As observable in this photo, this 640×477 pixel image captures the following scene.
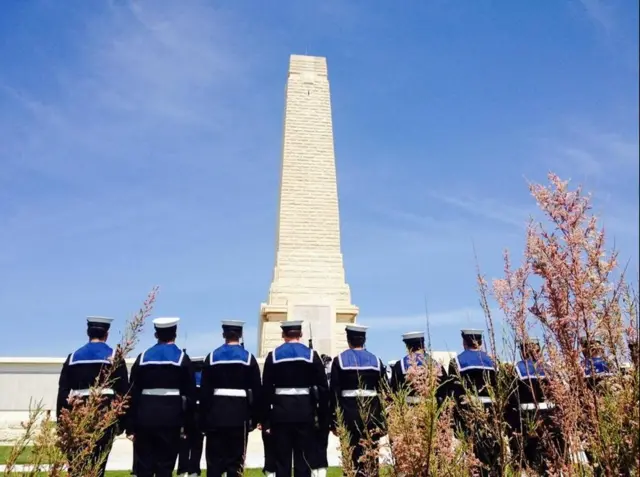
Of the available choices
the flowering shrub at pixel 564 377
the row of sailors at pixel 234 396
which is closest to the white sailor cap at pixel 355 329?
the row of sailors at pixel 234 396

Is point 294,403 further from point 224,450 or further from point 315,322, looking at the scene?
point 315,322

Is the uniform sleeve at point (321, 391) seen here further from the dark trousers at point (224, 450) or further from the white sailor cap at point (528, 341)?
the white sailor cap at point (528, 341)

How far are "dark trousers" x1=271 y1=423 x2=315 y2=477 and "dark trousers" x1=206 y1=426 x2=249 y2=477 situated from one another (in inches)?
13.9

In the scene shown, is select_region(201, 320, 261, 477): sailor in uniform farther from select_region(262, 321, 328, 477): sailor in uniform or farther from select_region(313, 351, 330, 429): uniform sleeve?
select_region(313, 351, 330, 429): uniform sleeve

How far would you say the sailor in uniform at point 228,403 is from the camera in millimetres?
5289

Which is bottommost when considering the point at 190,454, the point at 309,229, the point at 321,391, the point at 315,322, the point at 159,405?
the point at 190,454

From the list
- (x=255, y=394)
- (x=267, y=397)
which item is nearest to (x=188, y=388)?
(x=255, y=394)

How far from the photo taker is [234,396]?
5.33 metres

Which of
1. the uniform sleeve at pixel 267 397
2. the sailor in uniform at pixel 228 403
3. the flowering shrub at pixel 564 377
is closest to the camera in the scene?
the flowering shrub at pixel 564 377

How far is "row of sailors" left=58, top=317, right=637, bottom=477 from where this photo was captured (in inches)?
204

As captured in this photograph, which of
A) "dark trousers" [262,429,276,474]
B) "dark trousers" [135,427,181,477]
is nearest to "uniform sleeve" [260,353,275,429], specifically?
"dark trousers" [262,429,276,474]

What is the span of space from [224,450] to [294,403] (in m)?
0.86

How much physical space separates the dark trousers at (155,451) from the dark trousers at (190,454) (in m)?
0.49

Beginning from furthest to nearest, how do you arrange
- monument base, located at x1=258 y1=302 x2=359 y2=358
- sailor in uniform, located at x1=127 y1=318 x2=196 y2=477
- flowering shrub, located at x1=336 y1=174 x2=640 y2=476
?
monument base, located at x1=258 y1=302 x2=359 y2=358 < sailor in uniform, located at x1=127 y1=318 x2=196 y2=477 < flowering shrub, located at x1=336 y1=174 x2=640 y2=476
